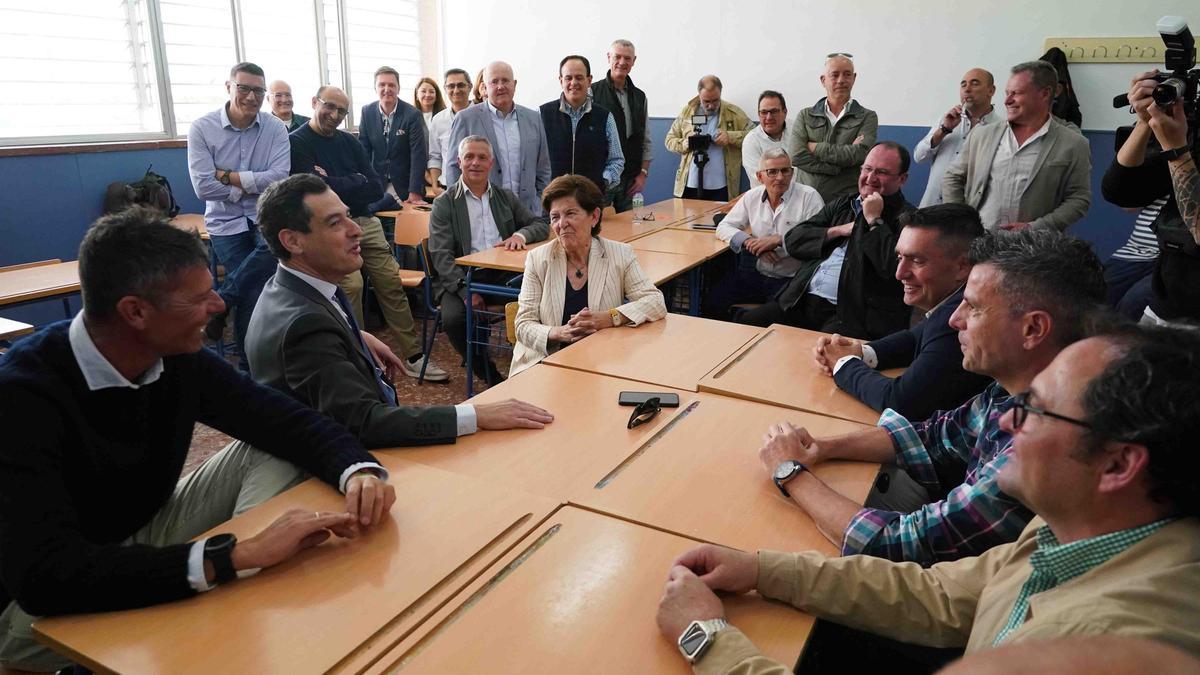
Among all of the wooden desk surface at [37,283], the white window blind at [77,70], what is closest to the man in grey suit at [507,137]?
the wooden desk surface at [37,283]

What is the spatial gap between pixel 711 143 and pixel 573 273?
380 cm

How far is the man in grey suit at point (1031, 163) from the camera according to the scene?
3.59 metres

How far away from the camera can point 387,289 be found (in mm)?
4766

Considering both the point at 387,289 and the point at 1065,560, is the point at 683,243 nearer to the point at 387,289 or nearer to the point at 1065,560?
the point at 387,289

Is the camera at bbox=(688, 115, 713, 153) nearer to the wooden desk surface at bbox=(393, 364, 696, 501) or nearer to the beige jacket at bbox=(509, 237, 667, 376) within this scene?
the beige jacket at bbox=(509, 237, 667, 376)

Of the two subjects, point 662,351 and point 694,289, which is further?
point 694,289

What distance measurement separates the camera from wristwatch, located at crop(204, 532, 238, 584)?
1.26 meters

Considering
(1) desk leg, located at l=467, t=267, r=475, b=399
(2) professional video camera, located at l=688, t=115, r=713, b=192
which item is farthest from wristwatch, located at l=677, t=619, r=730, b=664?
(2) professional video camera, located at l=688, t=115, r=713, b=192

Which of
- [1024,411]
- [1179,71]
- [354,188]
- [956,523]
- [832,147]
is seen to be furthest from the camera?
[832,147]

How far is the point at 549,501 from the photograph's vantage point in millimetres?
1574

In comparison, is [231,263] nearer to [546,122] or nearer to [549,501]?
[546,122]

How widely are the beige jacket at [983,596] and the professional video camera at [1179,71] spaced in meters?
1.70

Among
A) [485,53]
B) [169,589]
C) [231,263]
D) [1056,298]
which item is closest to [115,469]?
[169,589]

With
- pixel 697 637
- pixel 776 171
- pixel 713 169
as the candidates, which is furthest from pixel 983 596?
pixel 713 169
